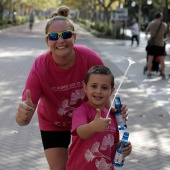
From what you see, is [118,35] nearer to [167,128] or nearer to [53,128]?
[167,128]

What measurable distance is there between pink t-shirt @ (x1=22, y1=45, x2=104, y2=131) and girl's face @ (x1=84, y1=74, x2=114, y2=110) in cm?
36

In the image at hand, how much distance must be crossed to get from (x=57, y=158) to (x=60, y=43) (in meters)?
0.82

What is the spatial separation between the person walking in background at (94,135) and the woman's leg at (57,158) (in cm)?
30

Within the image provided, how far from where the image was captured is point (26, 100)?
10.9ft

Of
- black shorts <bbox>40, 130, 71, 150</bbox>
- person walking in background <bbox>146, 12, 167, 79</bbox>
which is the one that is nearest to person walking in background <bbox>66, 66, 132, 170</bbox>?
black shorts <bbox>40, 130, 71, 150</bbox>

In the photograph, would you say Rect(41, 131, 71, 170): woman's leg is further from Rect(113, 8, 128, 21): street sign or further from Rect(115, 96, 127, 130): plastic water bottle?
Rect(113, 8, 128, 21): street sign

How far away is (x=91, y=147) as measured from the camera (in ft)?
10.7

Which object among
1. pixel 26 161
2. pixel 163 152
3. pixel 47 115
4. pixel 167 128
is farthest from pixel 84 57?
pixel 167 128

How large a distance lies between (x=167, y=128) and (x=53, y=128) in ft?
15.3

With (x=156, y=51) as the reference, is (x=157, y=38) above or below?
above

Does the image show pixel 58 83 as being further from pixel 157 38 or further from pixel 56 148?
pixel 157 38

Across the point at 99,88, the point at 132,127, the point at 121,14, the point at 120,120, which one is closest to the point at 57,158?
the point at 120,120

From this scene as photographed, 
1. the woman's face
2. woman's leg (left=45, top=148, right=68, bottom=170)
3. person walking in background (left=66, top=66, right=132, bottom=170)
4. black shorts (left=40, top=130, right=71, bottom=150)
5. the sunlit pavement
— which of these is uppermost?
the woman's face

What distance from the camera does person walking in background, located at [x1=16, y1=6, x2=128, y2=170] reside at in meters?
3.51
